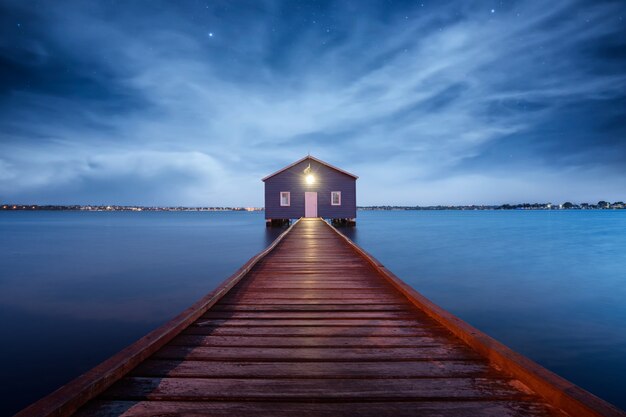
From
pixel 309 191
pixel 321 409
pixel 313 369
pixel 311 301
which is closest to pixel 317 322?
pixel 311 301

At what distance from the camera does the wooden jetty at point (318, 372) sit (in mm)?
2156

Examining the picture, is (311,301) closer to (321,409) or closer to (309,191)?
(321,409)

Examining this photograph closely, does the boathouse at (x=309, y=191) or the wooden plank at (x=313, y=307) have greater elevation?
the boathouse at (x=309, y=191)

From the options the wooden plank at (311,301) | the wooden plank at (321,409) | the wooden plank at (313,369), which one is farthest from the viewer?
the wooden plank at (311,301)

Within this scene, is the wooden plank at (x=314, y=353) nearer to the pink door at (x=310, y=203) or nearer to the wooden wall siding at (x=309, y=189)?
the wooden wall siding at (x=309, y=189)

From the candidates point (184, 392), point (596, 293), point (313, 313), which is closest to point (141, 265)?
point (313, 313)

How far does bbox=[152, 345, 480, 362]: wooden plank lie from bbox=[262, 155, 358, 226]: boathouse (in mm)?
24454

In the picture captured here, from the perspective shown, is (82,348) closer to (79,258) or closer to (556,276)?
(79,258)

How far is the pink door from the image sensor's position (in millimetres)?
28047

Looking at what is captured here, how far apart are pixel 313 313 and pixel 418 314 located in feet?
4.32

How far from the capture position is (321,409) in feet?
7.14

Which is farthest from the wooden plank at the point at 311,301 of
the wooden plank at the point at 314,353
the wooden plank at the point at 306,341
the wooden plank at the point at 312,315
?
the wooden plank at the point at 314,353

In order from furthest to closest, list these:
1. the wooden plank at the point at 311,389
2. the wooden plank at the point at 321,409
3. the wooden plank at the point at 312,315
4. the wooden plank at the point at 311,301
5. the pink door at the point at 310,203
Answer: the pink door at the point at 310,203 < the wooden plank at the point at 311,301 < the wooden plank at the point at 312,315 < the wooden plank at the point at 311,389 < the wooden plank at the point at 321,409

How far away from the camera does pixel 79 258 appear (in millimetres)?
17984
